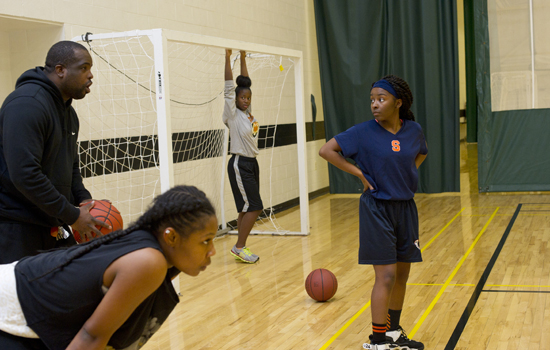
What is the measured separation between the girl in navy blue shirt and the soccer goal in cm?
148

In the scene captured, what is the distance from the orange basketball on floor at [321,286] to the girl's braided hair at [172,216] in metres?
2.41

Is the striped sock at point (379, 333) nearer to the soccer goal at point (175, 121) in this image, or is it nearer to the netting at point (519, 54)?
the soccer goal at point (175, 121)

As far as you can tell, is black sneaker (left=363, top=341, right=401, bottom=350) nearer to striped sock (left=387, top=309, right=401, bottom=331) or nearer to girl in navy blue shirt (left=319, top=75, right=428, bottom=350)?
girl in navy blue shirt (left=319, top=75, right=428, bottom=350)

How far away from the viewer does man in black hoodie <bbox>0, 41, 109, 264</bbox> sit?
196cm

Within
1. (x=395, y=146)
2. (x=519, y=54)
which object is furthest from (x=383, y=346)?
(x=519, y=54)

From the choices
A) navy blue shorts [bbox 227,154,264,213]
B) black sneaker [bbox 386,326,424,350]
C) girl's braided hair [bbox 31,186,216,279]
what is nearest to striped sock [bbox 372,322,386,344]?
black sneaker [bbox 386,326,424,350]

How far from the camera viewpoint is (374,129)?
2.77 m

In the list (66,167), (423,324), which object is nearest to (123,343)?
(66,167)

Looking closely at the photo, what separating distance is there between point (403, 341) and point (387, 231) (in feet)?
1.99

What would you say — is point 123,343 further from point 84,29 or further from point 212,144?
point 212,144

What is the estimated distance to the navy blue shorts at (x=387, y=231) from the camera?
8.80ft

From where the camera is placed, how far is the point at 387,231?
2691mm

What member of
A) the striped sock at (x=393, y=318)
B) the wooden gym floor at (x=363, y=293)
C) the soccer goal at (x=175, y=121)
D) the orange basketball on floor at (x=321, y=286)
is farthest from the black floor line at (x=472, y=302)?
the soccer goal at (x=175, y=121)

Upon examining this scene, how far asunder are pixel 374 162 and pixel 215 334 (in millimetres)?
1365
